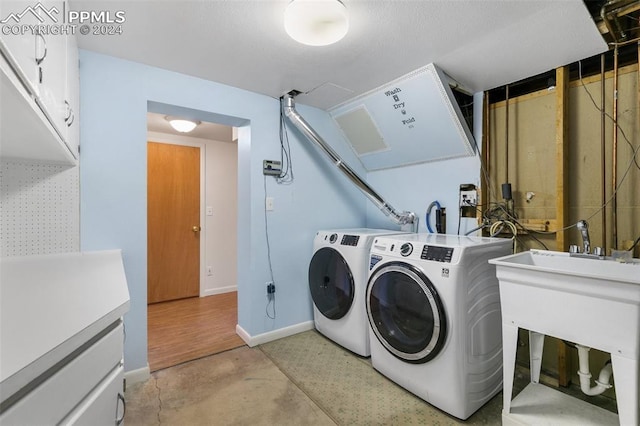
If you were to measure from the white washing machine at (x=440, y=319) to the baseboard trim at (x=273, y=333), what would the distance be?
953 mm

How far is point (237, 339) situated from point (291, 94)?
2.20 m

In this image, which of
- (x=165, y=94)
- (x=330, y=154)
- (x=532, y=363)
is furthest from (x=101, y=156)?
(x=532, y=363)

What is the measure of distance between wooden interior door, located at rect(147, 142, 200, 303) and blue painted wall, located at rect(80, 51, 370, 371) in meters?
1.50

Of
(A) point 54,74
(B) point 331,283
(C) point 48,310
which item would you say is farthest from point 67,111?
(B) point 331,283

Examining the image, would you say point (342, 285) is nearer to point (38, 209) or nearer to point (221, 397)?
point (221, 397)

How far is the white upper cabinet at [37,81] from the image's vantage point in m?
0.72

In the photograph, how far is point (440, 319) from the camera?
152cm

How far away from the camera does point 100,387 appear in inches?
32.6

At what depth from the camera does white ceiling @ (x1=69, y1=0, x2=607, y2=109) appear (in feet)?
4.60

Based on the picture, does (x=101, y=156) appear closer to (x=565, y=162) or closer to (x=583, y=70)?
(x=565, y=162)

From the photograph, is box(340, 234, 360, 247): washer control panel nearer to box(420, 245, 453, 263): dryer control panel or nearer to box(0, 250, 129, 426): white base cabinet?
box(420, 245, 453, 263): dryer control panel

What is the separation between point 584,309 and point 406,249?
83 cm

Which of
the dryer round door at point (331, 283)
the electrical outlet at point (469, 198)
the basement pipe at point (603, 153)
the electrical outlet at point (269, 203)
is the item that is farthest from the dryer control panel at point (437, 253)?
the electrical outlet at point (269, 203)

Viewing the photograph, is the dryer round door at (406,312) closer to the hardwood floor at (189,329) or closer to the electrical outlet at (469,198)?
the electrical outlet at (469,198)
